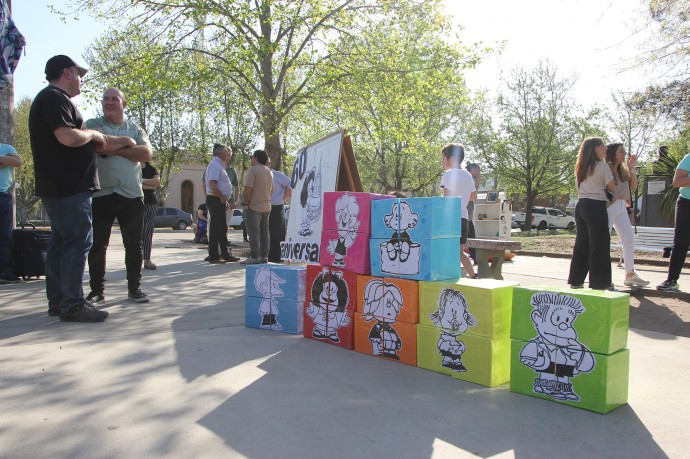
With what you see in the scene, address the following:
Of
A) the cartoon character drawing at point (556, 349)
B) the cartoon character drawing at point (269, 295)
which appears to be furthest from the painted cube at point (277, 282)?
the cartoon character drawing at point (556, 349)

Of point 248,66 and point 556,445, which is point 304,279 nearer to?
point 556,445

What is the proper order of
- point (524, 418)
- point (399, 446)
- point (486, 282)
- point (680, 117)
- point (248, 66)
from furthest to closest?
point (248, 66) < point (680, 117) < point (486, 282) < point (524, 418) < point (399, 446)

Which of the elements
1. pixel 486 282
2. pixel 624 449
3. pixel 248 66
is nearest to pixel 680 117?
pixel 248 66

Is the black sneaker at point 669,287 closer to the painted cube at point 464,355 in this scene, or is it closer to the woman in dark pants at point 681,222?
the woman in dark pants at point 681,222

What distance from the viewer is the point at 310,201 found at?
228 inches

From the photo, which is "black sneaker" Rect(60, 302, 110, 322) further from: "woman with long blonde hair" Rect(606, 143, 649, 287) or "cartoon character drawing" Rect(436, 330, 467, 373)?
"woman with long blonde hair" Rect(606, 143, 649, 287)

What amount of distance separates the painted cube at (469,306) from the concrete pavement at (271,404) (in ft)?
1.13

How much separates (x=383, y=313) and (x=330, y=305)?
55 centimetres

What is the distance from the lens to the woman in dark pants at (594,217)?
20.1 ft

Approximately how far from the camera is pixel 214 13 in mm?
13914

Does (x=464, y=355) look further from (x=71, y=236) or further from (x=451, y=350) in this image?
(x=71, y=236)

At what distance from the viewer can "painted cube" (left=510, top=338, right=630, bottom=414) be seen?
2.80 metres

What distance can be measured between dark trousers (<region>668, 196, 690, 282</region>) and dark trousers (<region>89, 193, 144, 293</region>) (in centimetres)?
626

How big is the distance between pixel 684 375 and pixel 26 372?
4199mm
